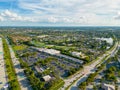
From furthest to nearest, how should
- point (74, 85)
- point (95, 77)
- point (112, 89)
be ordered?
1. point (95, 77)
2. point (74, 85)
3. point (112, 89)

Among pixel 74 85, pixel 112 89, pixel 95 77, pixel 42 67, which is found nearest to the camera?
pixel 112 89

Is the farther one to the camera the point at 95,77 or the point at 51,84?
the point at 95,77

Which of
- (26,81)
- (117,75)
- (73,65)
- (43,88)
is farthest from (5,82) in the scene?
(117,75)

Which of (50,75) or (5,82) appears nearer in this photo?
(5,82)

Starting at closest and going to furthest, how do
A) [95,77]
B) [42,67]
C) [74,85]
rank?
[74,85]
[95,77]
[42,67]

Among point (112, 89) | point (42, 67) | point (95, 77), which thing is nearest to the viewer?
point (112, 89)

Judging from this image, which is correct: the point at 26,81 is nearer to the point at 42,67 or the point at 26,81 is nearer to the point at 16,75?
the point at 16,75

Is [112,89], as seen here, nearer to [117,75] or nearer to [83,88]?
[83,88]

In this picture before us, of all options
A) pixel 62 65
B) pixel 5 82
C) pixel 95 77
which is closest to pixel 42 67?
pixel 62 65
